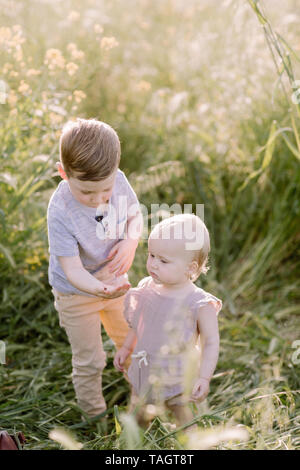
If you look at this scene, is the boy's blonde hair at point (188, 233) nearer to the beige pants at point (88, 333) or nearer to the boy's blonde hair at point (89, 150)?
the boy's blonde hair at point (89, 150)

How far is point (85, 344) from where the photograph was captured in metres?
2.12

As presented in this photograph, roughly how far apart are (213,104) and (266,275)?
4.20 feet

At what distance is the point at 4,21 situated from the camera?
3.38 m

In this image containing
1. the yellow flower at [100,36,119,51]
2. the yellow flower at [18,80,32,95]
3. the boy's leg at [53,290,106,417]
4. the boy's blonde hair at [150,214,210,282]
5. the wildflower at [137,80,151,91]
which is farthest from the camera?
the wildflower at [137,80,151,91]

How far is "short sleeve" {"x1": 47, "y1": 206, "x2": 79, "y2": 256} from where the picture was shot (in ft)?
6.03

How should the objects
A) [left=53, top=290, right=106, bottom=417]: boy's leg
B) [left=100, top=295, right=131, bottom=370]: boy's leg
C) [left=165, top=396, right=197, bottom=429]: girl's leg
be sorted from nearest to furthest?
[left=165, top=396, right=197, bottom=429]: girl's leg, [left=53, top=290, right=106, bottom=417]: boy's leg, [left=100, top=295, right=131, bottom=370]: boy's leg

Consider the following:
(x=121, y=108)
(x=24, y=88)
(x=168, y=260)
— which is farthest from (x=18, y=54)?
(x=121, y=108)

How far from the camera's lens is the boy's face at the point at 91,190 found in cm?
173

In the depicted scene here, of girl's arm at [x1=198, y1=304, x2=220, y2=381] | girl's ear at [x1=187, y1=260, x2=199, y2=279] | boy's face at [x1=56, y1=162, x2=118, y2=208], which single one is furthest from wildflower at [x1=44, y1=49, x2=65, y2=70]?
girl's arm at [x1=198, y1=304, x2=220, y2=381]

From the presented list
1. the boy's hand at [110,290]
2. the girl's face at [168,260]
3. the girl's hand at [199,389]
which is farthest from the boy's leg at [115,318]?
the girl's hand at [199,389]

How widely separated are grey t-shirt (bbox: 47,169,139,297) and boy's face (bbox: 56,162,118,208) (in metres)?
0.06

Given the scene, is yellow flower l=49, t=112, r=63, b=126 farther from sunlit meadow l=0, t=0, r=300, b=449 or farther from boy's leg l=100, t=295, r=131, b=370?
boy's leg l=100, t=295, r=131, b=370

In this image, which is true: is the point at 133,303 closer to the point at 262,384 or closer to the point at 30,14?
the point at 262,384
